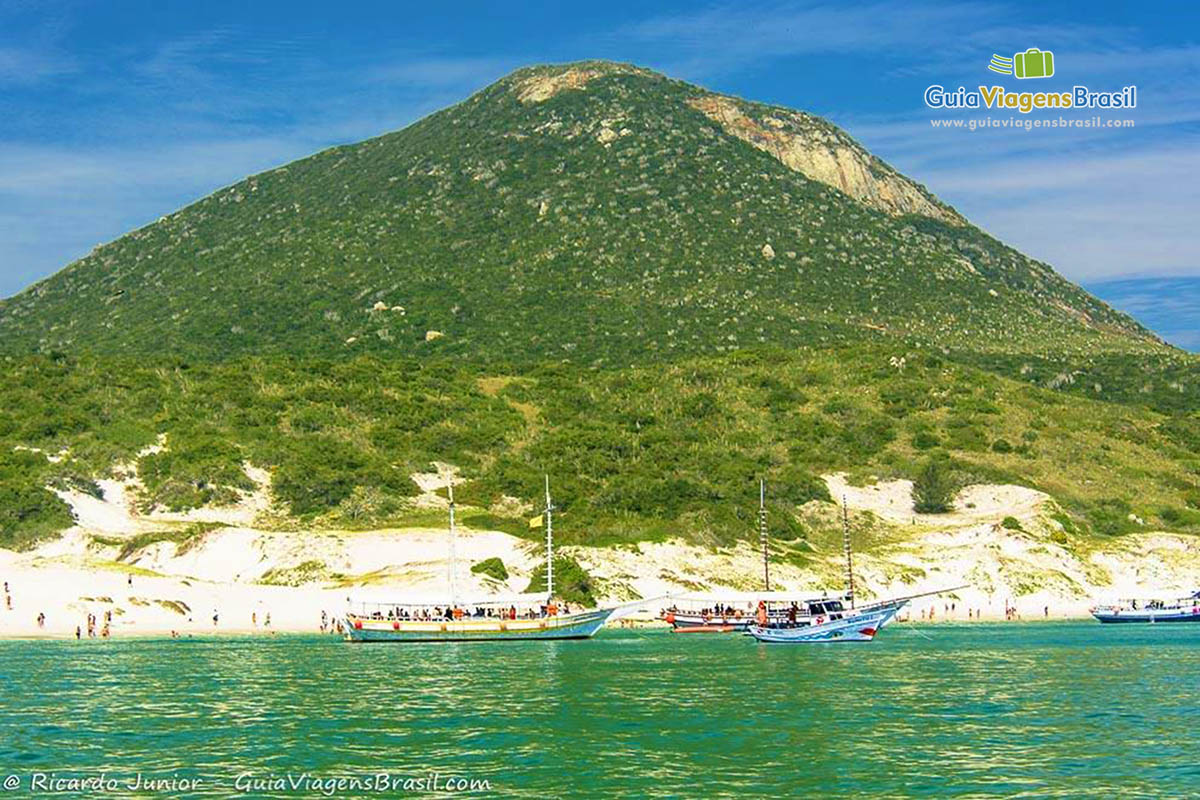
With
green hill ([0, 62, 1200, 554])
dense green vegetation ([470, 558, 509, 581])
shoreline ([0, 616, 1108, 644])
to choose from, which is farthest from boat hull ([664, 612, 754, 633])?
green hill ([0, 62, 1200, 554])

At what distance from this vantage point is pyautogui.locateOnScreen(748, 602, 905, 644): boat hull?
80750 millimetres

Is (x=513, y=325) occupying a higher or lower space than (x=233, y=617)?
higher

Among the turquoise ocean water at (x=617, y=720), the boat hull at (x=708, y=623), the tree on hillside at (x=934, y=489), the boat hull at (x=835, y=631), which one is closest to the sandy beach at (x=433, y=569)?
the tree on hillside at (x=934, y=489)

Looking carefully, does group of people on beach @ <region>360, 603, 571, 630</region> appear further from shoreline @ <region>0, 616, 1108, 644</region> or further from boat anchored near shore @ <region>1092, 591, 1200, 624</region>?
boat anchored near shore @ <region>1092, 591, 1200, 624</region>

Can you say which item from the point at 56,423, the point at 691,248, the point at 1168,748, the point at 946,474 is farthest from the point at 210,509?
the point at 691,248

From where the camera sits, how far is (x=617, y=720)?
1801 inches

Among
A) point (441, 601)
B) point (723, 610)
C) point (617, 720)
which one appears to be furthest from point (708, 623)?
point (617, 720)

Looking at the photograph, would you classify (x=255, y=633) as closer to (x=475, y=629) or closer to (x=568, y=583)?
(x=475, y=629)

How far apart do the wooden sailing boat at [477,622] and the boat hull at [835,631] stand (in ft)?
34.7

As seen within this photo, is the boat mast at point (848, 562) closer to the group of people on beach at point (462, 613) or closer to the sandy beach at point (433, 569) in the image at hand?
the sandy beach at point (433, 569)

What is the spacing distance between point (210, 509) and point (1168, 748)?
292 feet

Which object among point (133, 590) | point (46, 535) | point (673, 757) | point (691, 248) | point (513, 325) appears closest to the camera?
point (673, 757)

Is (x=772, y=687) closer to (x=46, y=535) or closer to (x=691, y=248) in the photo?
(x=46, y=535)

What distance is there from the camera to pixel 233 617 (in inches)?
3531
